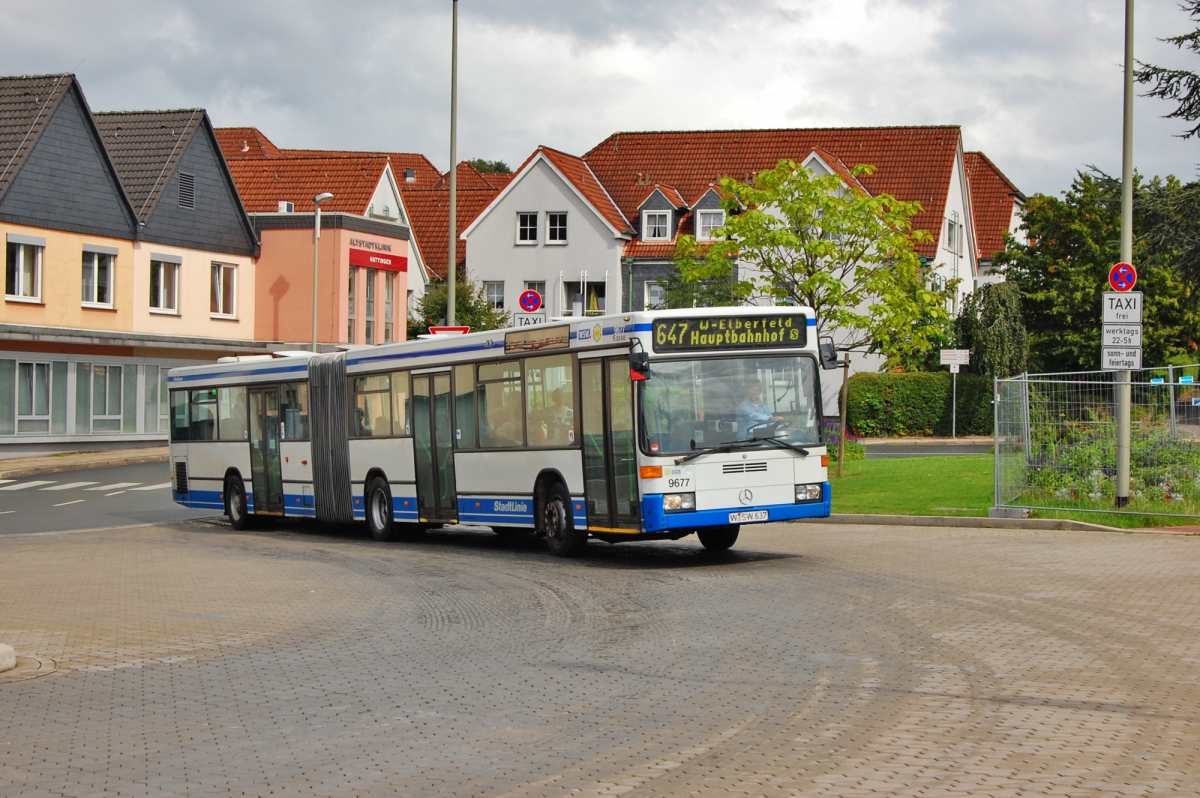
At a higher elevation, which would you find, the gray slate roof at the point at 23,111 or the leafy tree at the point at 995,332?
the gray slate roof at the point at 23,111

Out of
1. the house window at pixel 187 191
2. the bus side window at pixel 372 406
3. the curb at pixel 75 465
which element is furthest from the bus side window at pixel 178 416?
the house window at pixel 187 191

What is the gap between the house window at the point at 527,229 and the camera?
211 ft

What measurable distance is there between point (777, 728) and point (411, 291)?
64.1 m

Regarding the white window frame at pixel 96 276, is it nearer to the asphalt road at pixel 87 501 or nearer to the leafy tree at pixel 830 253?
the asphalt road at pixel 87 501

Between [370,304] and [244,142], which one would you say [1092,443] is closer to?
[370,304]

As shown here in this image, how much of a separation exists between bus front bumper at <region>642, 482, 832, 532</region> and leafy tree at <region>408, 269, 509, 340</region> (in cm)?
3623

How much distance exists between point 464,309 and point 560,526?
38.1 m

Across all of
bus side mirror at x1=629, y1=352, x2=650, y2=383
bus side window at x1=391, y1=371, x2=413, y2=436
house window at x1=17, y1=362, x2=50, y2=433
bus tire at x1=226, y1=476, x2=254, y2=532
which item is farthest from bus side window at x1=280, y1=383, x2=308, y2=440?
house window at x1=17, y1=362, x2=50, y2=433

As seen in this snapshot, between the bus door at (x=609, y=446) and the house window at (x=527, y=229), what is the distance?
47466mm

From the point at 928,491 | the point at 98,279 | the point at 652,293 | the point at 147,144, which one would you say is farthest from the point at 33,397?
the point at 928,491

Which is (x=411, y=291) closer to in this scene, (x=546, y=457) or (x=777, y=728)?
(x=546, y=457)

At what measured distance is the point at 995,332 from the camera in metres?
56.1

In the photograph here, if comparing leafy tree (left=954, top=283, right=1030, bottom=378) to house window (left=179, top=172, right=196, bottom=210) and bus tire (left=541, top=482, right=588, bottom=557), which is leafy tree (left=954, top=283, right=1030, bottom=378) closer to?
house window (left=179, top=172, right=196, bottom=210)

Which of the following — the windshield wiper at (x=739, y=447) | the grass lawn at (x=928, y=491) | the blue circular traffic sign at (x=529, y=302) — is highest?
the blue circular traffic sign at (x=529, y=302)
